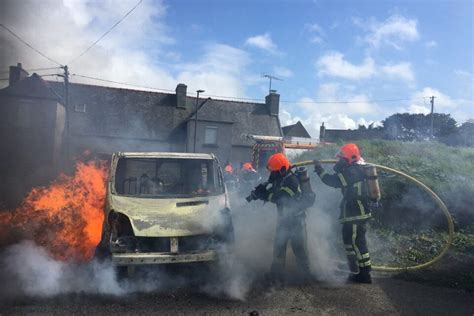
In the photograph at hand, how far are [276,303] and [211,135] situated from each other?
90.2 feet

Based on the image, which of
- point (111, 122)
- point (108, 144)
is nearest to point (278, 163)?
point (108, 144)

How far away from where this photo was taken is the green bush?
26.6 ft

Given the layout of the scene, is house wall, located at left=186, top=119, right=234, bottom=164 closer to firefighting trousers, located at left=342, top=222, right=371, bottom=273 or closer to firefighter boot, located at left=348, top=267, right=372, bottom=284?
firefighting trousers, located at left=342, top=222, right=371, bottom=273

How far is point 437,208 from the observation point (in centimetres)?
793

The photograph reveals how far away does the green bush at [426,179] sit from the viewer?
8109 mm

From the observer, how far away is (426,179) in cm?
915

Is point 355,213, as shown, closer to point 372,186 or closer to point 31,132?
point 372,186

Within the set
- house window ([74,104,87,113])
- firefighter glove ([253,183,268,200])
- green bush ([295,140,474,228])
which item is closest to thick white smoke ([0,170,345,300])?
firefighter glove ([253,183,268,200])

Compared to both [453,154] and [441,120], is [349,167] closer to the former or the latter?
[453,154]

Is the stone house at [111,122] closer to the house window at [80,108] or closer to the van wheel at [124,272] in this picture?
the house window at [80,108]

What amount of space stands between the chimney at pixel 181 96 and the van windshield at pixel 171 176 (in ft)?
90.2

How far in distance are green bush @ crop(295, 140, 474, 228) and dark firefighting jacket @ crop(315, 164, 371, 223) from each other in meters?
3.07

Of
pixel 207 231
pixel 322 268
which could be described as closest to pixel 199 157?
pixel 207 231

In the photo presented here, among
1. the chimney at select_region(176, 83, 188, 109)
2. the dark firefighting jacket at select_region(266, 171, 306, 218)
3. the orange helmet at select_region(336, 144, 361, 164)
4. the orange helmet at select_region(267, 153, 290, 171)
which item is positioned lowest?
the dark firefighting jacket at select_region(266, 171, 306, 218)
